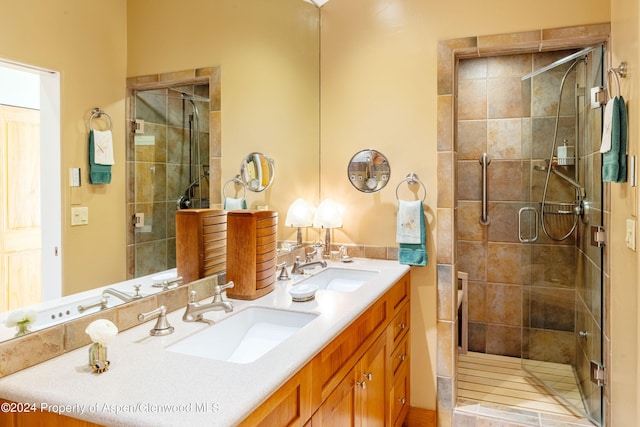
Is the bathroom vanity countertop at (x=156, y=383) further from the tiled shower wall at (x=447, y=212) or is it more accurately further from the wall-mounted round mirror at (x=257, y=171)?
the tiled shower wall at (x=447, y=212)

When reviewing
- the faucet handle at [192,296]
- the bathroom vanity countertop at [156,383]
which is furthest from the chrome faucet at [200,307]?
the bathroom vanity countertop at [156,383]

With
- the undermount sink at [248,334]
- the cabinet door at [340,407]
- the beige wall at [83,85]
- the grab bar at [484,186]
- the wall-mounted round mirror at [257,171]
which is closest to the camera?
the beige wall at [83,85]

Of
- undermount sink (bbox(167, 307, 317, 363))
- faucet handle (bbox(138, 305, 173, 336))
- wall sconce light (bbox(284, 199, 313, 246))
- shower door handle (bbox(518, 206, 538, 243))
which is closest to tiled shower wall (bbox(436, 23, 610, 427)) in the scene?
wall sconce light (bbox(284, 199, 313, 246))

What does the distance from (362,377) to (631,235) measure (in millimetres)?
1247

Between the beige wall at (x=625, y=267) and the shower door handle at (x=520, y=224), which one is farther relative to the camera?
Answer: the shower door handle at (x=520, y=224)

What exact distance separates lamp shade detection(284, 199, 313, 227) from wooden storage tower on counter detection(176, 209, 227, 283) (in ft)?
2.59

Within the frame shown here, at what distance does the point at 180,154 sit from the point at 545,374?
2824 mm

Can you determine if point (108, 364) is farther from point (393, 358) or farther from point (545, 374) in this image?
point (545, 374)

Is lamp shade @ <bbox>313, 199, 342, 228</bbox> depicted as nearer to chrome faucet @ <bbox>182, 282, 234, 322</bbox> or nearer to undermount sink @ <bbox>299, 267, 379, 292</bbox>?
undermount sink @ <bbox>299, 267, 379, 292</bbox>

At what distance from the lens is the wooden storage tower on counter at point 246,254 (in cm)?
180

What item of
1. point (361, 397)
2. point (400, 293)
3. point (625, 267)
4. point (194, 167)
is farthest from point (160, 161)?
point (625, 267)

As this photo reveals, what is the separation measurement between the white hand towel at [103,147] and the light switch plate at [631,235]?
1970 millimetres

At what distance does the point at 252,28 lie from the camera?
90.1 inches

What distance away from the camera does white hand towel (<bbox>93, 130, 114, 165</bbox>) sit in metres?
1.31
